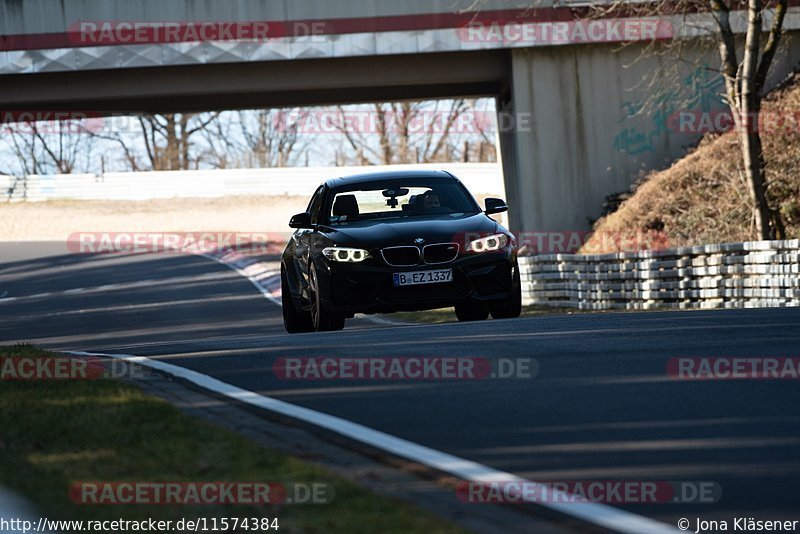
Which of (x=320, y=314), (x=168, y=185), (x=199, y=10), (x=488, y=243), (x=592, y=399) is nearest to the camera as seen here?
(x=592, y=399)

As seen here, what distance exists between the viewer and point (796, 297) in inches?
749

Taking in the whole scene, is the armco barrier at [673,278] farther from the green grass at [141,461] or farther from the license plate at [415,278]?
the green grass at [141,461]

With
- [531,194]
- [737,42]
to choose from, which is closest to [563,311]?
[531,194]

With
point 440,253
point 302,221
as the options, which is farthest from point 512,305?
point 302,221

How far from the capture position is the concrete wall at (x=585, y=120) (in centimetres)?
3297

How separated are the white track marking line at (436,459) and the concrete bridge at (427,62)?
2327 centimetres

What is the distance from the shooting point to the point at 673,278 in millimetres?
22484

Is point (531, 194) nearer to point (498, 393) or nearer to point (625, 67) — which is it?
point (625, 67)

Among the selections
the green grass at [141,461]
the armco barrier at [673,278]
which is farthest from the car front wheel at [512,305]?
the green grass at [141,461]

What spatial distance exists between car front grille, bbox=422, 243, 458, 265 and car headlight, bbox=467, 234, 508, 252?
0.56 ft

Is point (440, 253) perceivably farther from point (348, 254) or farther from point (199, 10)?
point (199, 10)

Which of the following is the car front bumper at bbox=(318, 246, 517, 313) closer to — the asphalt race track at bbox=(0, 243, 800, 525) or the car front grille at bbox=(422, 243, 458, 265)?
the car front grille at bbox=(422, 243, 458, 265)

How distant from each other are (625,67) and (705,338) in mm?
23180

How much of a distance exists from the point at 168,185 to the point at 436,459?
62762mm
